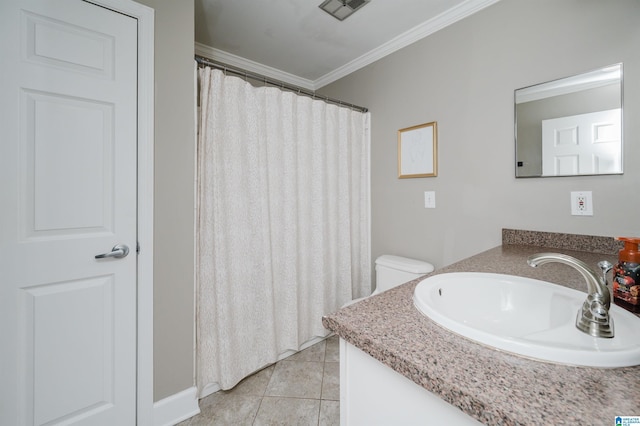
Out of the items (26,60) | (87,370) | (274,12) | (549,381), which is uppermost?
(274,12)

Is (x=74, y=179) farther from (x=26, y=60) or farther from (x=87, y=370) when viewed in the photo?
(x=87, y=370)

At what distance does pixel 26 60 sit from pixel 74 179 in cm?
48

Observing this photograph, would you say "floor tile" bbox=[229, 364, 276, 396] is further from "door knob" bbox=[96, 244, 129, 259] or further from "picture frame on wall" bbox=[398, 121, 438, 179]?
"picture frame on wall" bbox=[398, 121, 438, 179]

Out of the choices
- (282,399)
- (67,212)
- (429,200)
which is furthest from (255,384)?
(429,200)

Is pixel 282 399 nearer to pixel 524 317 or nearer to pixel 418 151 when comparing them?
pixel 524 317

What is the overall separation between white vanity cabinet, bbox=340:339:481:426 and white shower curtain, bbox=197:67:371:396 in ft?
3.63

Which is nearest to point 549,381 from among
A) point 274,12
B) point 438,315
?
point 438,315

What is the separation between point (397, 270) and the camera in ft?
6.51

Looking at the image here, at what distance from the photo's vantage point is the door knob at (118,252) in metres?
1.22

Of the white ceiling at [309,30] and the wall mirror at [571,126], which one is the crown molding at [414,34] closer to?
the white ceiling at [309,30]

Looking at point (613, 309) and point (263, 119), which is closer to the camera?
point (613, 309)

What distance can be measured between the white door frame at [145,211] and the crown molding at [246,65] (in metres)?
1.08

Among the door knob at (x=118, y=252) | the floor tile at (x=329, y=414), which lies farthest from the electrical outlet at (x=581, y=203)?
the door knob at (x=118, y=252)

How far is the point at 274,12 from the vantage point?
73.1 inches
